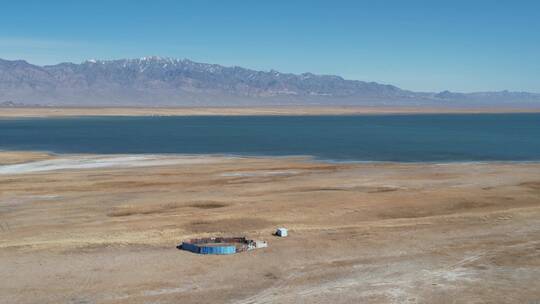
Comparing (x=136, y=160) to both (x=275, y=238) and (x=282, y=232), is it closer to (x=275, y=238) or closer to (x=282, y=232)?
(x=282, y=232)

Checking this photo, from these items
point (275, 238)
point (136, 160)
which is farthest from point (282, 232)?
point (136, 160)

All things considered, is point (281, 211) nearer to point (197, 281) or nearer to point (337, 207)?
point (337, 207)

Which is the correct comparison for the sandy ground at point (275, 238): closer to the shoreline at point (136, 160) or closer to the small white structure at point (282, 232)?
the small white structure at point (282, 232)

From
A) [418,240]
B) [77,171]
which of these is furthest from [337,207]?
[77,171]

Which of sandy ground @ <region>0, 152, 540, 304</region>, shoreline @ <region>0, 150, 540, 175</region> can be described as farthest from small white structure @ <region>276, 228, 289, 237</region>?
shoreline @ <region>0, 150, 540, 175</region>

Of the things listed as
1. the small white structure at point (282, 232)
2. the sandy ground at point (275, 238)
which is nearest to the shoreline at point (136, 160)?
the sandy ground at point (275, 238)

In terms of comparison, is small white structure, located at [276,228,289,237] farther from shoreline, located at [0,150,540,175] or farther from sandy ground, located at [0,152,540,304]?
shoreline, located at [0,150,540,175]

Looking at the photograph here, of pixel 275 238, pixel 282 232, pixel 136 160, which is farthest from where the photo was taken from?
pixel 136 160

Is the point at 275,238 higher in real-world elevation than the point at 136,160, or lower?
higher
